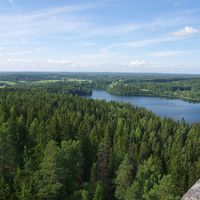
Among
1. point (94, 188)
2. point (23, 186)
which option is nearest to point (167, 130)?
point (94, 188)

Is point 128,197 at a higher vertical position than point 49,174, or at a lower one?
lower

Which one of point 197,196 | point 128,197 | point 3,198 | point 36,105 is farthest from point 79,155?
point 36,105

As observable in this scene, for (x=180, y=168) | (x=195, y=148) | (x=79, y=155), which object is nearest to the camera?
(x=79, y=155)

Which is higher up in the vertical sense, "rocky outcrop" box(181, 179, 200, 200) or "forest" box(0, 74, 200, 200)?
"rocky outcrop" box(181, 179, 200, 200)

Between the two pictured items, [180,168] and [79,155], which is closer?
[79,155]

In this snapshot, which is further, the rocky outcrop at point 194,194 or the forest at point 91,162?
the forest at point 91,162

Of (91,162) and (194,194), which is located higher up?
(194,194)

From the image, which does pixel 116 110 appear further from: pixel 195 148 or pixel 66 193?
pixel 66 193

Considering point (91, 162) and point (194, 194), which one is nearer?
point (194, 194)

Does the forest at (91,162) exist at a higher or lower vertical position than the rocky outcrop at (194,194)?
lower

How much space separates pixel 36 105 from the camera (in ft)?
428

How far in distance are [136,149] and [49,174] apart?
37586 mm

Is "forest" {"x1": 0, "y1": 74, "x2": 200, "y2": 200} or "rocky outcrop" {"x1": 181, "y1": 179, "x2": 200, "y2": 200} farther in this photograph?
"forest" {"x1": 0, "y1": 74, "x2": 200, "y2": 200}

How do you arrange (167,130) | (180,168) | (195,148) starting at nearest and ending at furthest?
1. (180,168)
2. (195,148)
3. (167,130)
